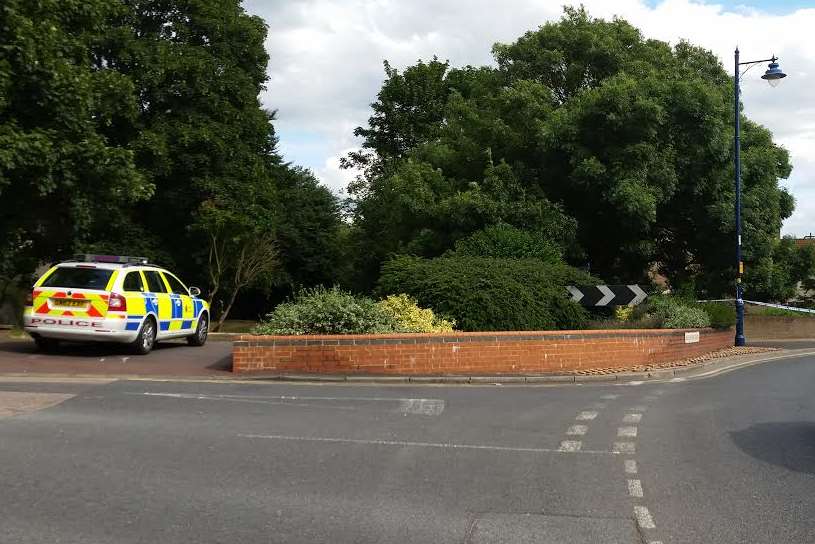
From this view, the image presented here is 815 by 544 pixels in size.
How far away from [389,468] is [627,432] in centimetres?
325

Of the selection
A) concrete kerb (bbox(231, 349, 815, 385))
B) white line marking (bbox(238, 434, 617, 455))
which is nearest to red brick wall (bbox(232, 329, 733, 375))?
concrete kerb (bbox(231, 349, 815, 385))

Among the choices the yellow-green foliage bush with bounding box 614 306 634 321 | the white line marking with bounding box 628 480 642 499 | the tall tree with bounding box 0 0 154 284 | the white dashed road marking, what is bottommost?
the white dashed road marking

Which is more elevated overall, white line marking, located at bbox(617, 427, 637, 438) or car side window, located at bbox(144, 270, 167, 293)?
car side window, located at bbox(144, 270, 167, 293)

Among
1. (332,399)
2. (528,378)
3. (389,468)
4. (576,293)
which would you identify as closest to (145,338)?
(332,399)

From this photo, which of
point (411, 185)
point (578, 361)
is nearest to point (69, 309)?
point (578, 361)

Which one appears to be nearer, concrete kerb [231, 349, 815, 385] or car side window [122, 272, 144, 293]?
concrete kerb [231, 349, 815, 385]

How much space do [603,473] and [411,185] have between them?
19.3m

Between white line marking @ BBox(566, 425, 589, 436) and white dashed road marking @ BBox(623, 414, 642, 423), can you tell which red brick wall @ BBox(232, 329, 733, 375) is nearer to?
white dashed road marking @ BBox(623, 414, 642, 423)

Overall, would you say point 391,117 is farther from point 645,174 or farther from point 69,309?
point 69,309

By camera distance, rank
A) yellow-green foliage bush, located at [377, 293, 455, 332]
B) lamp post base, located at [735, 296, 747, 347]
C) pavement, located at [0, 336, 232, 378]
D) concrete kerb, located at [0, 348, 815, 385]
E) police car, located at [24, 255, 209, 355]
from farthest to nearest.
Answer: lamp post base, located at [735, 296, 747, 347]
yellow-green foliage bush, located at [377, 293, 455, 332]
police car, located at [24, 255, 209, 355]
pavement, located at [0, 336, 232, 378]
concrete kerb, located at [0, 348, 815, 385]

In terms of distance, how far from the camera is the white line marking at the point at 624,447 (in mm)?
8086

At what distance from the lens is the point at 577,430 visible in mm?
9125

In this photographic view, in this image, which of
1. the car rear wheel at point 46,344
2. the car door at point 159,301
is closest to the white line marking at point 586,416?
the car door at point 159,301

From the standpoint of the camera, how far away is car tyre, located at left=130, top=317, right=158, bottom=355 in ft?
48.1
